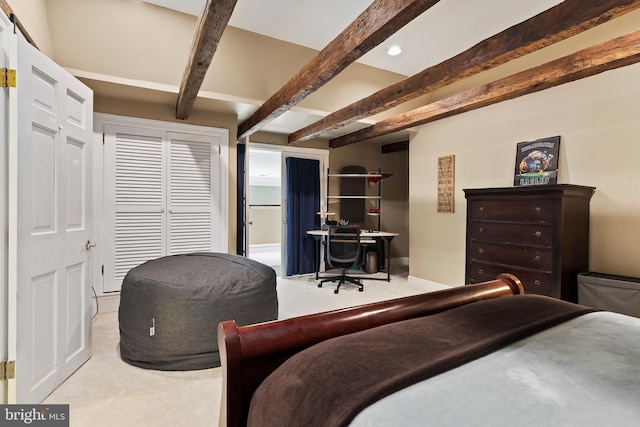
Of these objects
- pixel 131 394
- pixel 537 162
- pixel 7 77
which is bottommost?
pixel 131 394

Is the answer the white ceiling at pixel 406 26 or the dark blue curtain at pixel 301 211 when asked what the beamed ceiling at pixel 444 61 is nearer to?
the white ceiling at pixel 406 26

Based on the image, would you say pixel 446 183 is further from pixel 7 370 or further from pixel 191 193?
pixel 7 370

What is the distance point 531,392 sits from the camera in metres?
0.74

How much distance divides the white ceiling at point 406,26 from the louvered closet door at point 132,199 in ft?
4.64

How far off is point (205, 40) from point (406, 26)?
2.26 meters

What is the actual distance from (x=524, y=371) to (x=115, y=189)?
3.89m

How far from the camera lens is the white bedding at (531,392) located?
650 mm

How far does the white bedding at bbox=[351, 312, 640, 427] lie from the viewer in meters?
0.65

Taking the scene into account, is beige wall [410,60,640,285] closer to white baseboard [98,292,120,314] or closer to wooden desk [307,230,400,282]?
wooden desk [307,230,400,282]

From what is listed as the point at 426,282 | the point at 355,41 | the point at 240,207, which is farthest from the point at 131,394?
the point at 426,282

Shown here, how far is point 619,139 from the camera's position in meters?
2.80

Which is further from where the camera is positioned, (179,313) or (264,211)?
(264,211)

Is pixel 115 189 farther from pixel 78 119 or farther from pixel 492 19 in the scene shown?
pixel 492 19

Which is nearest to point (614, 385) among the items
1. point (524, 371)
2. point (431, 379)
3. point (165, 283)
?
point (524, 371)
